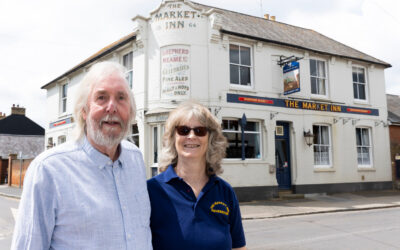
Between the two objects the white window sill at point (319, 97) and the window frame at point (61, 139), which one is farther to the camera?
the window frame at point (61, 139)

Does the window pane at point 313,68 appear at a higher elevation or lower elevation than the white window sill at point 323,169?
higher

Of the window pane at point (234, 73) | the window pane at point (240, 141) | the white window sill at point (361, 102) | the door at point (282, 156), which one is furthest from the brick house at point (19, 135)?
the white window sill at point (361, 102)

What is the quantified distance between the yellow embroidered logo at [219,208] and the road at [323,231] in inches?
161

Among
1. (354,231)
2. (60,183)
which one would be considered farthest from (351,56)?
(60,183)

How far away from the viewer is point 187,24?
1301cm

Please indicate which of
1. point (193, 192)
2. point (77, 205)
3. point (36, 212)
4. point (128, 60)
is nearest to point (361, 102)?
point (128, 60)

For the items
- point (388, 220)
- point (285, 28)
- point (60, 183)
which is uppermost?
point (285, 28)

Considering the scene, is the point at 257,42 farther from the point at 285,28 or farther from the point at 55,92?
the point at 55,92

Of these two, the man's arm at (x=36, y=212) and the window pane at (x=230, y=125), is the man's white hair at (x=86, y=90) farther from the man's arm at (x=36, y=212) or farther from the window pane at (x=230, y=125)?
the window pane at (x=230, y=125)

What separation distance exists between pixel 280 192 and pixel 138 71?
8197mm

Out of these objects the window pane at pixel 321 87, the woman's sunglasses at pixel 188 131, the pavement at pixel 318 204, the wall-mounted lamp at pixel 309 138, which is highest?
the window pane at pixel 321 87

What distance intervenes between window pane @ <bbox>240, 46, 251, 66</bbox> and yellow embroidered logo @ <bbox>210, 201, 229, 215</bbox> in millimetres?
12187

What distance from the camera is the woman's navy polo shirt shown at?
6.98ft

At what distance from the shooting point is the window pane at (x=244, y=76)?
13.9 metres
